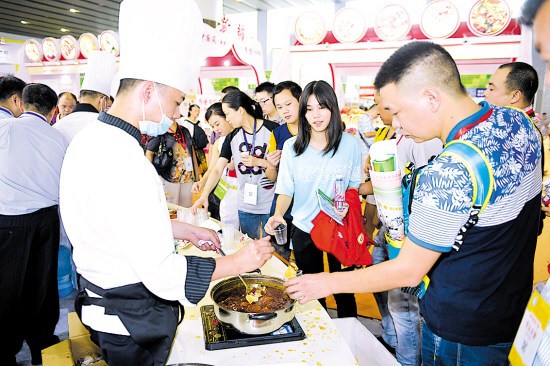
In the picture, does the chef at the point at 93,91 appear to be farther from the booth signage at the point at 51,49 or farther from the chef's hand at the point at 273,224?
the booth signage at the point at 51,49

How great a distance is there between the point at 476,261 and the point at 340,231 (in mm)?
1071

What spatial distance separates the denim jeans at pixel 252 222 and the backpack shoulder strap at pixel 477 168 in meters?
2.44

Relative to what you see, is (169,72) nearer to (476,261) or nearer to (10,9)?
(476,261)

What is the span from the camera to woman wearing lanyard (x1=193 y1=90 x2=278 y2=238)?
3.47m

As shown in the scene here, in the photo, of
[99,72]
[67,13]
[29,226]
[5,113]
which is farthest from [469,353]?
[67,13]

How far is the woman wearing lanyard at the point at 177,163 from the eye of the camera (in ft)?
13.6

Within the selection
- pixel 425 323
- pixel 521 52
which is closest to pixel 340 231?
pixel 425 323

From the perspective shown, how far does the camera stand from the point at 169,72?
1.32 meters

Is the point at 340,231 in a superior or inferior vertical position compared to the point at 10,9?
inferior

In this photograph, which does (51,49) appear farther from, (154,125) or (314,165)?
(154,125)

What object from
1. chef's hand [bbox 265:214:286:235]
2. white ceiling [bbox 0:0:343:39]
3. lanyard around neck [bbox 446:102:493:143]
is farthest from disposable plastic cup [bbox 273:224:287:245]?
white ceiling [bbox 0:0:343:39]

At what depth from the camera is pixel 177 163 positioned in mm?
4238

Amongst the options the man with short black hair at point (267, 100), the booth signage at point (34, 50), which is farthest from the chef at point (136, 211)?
the booth signage at point (34, 50)

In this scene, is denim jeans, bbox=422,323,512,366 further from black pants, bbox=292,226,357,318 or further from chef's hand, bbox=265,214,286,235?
black pants, bbox=292,226,357,318
